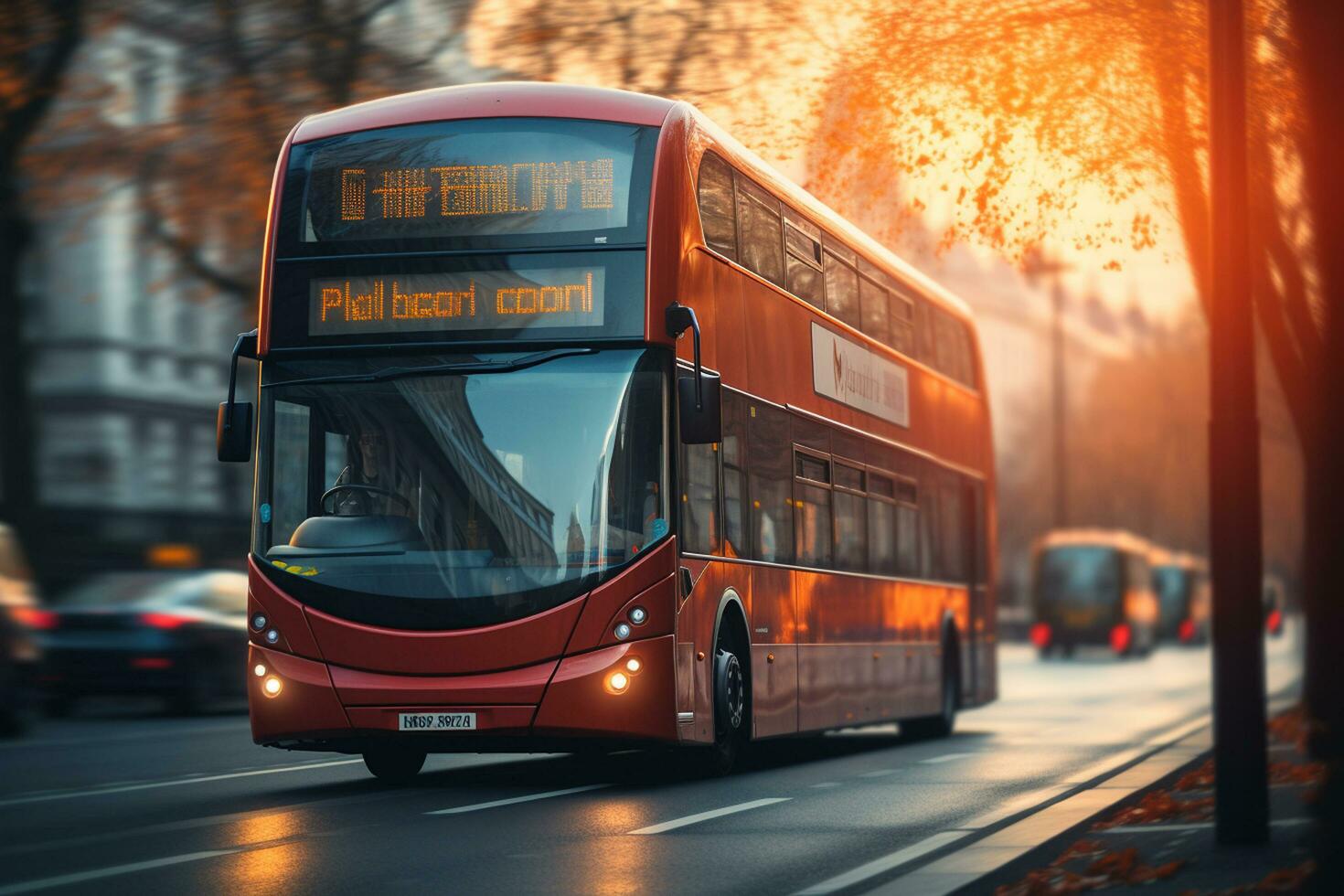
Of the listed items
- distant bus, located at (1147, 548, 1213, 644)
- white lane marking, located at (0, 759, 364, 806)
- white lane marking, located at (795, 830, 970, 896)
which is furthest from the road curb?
distant bus, located at (1147, 548, 1213, 644)

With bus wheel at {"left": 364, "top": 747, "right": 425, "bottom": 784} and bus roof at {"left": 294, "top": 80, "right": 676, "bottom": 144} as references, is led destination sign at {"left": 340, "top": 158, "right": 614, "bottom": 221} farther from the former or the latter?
bus wheel at {"left": 364, "top": 747, "right": 425, "bottom": 784}

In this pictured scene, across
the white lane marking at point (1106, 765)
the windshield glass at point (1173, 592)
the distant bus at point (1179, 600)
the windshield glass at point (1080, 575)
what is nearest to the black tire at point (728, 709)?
the white lane marking at point (1106, 765)

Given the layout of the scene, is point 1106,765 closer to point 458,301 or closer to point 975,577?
point 458,301

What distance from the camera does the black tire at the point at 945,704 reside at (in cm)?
2194

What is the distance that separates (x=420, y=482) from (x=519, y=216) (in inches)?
63.6

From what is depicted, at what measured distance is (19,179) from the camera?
2786 centimetres

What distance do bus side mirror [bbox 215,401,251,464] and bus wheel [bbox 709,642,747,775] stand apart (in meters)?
A: 3.07

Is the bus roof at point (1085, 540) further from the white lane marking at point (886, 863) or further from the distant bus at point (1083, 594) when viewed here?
the white lane marking at point (886, 863)

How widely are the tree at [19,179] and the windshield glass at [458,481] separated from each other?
15.2 meters

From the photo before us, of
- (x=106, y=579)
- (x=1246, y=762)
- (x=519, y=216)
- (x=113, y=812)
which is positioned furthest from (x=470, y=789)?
(x=106, y=579)

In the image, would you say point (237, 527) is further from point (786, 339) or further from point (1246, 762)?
point (1246, 762)

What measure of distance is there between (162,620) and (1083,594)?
4168 centimetres

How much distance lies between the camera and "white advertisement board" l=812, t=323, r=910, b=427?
54.4 feet

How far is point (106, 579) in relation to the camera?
79.3 ft
